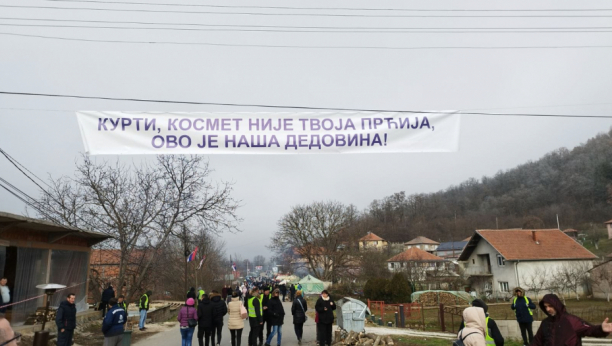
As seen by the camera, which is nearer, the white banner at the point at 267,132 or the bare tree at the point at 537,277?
the white banner at the point at 267,132

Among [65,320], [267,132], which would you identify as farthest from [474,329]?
[65,320]

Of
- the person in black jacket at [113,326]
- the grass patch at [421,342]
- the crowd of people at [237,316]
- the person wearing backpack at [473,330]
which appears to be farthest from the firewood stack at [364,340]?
the person wearing backpack at [473,330]

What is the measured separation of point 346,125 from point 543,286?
38901 millimetres

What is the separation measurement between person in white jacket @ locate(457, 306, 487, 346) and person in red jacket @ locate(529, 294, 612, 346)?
62cm

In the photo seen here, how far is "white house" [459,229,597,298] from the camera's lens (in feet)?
133

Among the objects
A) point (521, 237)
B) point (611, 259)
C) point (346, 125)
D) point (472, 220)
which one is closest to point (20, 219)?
point (346, 125)

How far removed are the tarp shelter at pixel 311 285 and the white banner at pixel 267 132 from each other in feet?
131

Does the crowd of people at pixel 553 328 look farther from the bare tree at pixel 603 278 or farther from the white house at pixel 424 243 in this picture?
the white house at pixel 424 243

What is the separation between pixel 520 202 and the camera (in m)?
104

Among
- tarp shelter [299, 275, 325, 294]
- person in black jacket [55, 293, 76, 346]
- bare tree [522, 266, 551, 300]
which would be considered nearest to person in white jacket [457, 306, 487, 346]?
person in black jacket [55, 293, 76, 346]

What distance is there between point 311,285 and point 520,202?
7631cm

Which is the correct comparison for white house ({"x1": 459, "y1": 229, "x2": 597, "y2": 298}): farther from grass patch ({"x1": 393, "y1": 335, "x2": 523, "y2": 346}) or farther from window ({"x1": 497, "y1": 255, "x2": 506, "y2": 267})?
grass patch ({"x1": 393, "y1": 335, "x2": 523, "y2": 346})

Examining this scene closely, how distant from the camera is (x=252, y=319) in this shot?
1169cm

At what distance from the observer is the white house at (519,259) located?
40500 millimetres
